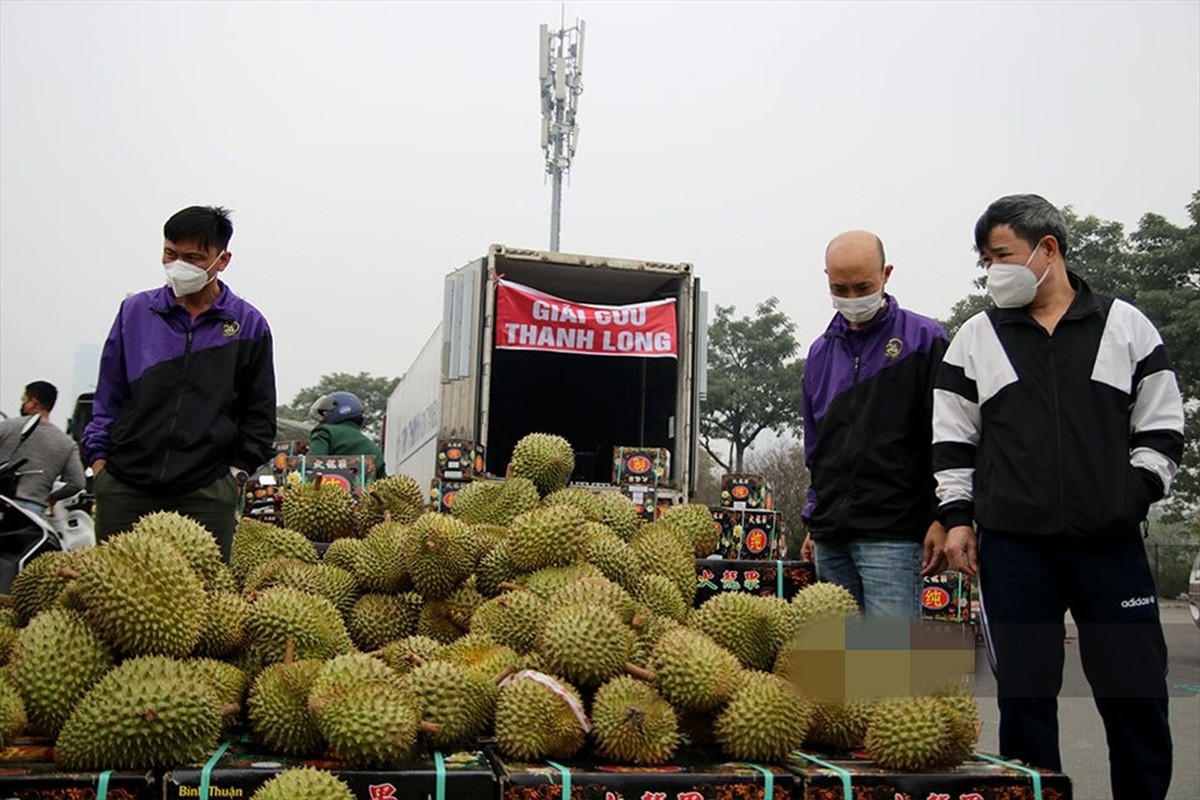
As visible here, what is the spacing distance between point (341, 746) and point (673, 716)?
74 cm

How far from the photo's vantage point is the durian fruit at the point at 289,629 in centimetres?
255

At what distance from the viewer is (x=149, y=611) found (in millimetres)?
2238

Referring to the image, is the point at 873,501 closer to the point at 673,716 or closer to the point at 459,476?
the point at 673,716

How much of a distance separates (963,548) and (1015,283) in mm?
854

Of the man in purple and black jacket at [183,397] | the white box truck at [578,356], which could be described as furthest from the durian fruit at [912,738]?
the white box truck at [578,356]

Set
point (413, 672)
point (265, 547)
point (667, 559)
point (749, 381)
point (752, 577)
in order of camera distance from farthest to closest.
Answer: point (749, 381)
point (752, 577)
point (265, 547)
point (667, 559)
point (413, 672)

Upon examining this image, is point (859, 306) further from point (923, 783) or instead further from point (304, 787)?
point (304, 787)

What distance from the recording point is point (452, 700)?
7.48 feet

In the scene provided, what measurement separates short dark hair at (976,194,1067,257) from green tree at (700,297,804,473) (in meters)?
33.1

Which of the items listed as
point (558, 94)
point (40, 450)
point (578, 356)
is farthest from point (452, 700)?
point (558, 94)

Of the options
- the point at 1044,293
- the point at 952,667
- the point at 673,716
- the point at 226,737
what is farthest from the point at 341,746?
the point at 1044,293

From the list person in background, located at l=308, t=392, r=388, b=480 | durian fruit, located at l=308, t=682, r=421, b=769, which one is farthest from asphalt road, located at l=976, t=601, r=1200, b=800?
person in background, located at l=308, t=392, r=388, b=480

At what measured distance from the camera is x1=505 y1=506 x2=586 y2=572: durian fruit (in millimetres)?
3074

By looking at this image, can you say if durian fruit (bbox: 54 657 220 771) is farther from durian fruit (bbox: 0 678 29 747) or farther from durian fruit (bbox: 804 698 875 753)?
durian fruit (bbox: 804 698 875 753)
